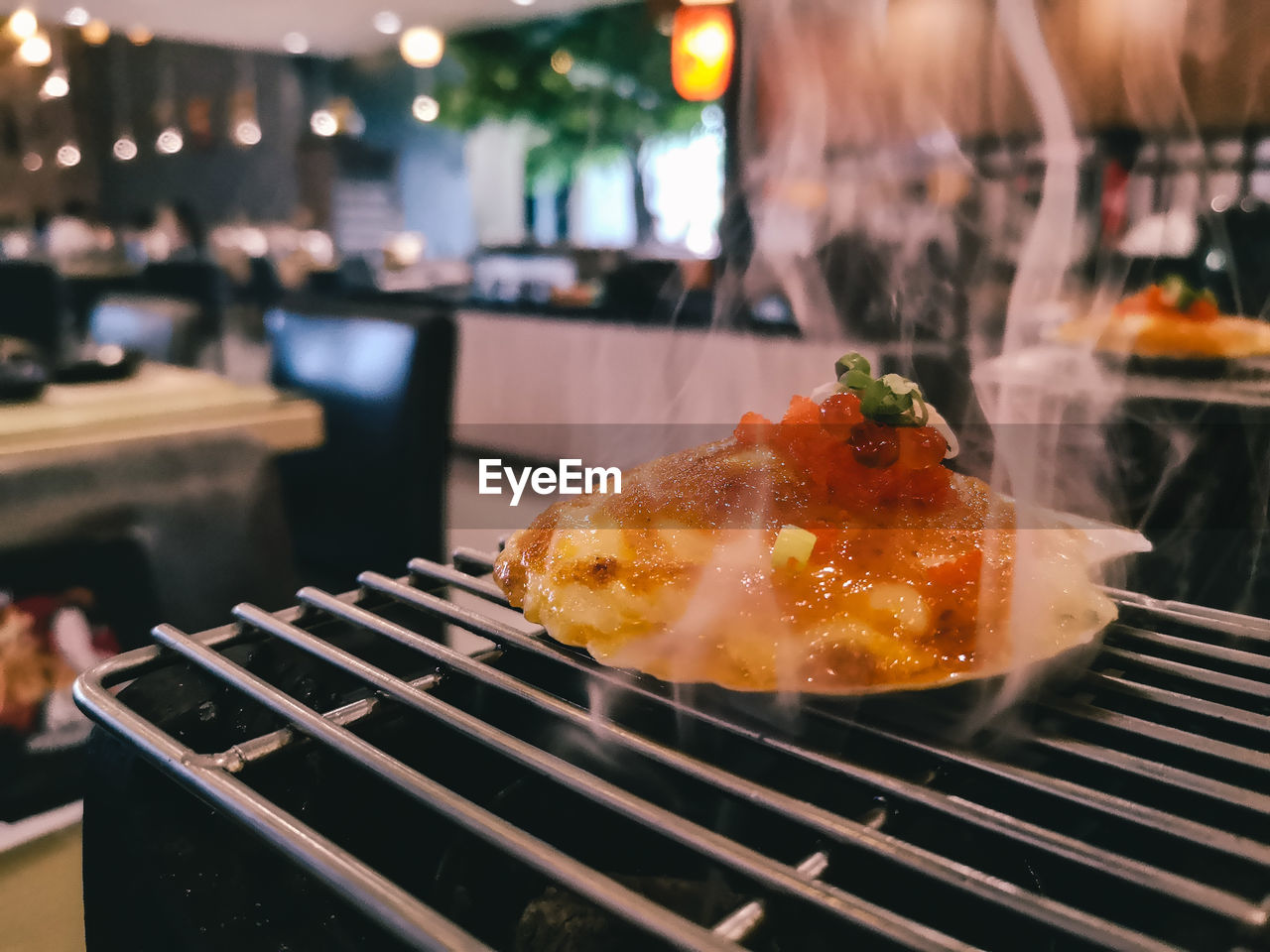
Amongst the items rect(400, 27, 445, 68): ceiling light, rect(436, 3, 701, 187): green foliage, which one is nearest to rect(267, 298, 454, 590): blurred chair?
rect(436, 3, 701, 187): green foliage

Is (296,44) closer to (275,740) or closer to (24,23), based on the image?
(24,23)

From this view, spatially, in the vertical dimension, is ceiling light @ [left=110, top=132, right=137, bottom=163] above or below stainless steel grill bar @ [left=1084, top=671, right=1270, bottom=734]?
above

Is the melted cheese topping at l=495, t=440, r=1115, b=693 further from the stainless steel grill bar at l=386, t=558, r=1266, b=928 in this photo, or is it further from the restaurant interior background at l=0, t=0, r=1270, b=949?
the restaurant interior background at l=0, t=0, r=1270, b=949

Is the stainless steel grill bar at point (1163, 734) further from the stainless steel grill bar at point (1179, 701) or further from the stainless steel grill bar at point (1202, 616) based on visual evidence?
the stainless steel grill bar at point (1202, 616)

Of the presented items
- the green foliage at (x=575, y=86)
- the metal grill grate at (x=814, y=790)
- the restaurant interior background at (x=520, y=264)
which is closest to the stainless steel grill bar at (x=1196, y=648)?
the metal grill grate at (x=814, y=790)

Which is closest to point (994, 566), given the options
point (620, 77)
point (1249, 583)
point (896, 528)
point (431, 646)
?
point (896, 528)

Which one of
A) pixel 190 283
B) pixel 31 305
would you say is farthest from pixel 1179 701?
pixel 190 283

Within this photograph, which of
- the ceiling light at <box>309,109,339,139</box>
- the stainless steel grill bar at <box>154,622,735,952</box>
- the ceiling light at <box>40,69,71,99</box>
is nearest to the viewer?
the stainless steel grill bar at <box>154,622,735,952</box>
